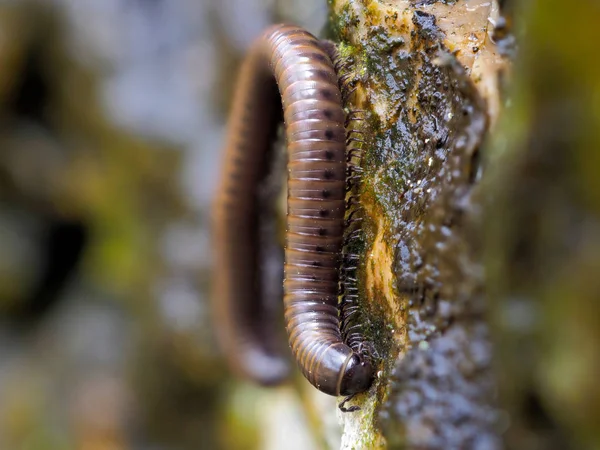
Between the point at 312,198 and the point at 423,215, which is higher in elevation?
the point at 423,215

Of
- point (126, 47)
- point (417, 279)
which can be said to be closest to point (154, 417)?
point (126, 47)

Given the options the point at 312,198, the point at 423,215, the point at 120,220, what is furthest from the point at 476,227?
the point at 120,220

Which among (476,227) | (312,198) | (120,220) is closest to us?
(476,227)

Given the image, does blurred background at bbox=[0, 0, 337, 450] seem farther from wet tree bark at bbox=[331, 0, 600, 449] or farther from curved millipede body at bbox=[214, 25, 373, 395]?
wet tree bark at bbox=[331, 0, 600, 449]

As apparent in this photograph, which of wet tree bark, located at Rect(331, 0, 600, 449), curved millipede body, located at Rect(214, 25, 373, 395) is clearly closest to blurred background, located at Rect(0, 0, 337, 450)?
curved millipede body, located at Rect(214, 25, 373, 395)

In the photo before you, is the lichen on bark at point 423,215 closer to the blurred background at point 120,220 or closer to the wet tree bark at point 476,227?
the wet tree bark at point 476,227

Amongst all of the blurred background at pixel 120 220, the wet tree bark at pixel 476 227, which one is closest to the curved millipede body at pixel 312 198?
the wet tree bark at pixel 476 227

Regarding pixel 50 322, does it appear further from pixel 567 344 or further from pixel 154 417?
pixel 567 344

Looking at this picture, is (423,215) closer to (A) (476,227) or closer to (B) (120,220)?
(A) (476,227)
